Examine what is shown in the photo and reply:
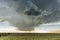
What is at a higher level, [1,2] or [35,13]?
[1,2]

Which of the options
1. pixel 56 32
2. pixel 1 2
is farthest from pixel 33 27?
pixel 1 2

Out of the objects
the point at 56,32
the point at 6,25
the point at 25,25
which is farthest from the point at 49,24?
the point at 6,25

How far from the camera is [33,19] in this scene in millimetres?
1147

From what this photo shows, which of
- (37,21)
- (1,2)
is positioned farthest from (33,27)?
(1,2)

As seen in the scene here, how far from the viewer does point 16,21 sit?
1.15 metres

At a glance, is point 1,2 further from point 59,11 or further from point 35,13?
point 59,11

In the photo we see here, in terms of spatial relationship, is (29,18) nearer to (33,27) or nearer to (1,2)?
(33,27)

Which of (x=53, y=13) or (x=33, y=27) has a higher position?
(x=53, y=13)

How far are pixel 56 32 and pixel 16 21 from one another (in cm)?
37

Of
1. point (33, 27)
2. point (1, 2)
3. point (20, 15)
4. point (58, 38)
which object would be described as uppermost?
point (1, 2)

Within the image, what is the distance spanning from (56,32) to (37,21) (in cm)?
20

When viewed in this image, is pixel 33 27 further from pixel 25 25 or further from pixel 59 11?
pixel 59 11

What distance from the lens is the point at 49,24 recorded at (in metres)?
1.14

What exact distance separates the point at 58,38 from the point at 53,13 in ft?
0.75
